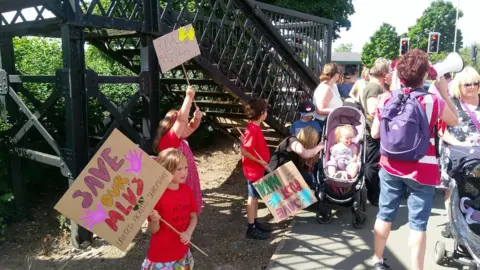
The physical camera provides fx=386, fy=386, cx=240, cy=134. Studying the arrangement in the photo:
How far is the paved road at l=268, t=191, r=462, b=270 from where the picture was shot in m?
3.61

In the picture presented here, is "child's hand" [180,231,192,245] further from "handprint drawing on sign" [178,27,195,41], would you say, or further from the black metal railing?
the black metal railing

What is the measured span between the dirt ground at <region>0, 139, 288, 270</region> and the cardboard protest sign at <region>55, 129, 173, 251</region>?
148 centimetres

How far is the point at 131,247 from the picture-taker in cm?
416

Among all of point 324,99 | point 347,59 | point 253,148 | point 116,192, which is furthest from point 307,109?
point 347,59

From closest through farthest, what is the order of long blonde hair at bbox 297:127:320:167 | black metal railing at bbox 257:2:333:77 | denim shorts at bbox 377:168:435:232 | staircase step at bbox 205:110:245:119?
denim shorts at bbox 377:168:435:232
long blonde hair at bbox 297:127:320:167
staircase step at bbox 205:110:245:119
black metal railing at bbox 257:2:333:77

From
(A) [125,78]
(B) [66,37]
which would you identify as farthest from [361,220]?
(B) [66,37]

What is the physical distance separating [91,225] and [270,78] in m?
4.45

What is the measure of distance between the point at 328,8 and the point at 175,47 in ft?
47.4

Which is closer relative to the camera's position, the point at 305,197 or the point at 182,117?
the point at 182,117

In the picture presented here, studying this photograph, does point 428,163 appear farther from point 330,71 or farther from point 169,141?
point 330,71

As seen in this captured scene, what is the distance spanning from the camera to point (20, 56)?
6547 millimetres

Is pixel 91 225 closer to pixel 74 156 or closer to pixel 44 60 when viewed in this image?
pixel 74 156

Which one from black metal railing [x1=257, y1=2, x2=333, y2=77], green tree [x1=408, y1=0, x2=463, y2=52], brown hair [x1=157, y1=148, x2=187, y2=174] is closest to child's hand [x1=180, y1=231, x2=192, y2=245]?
brown hair [x1=157, y1=148, x2=187, y2=174]

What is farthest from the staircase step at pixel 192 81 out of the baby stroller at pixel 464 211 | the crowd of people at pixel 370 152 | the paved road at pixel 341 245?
the baby stroller at pixel 464 211
